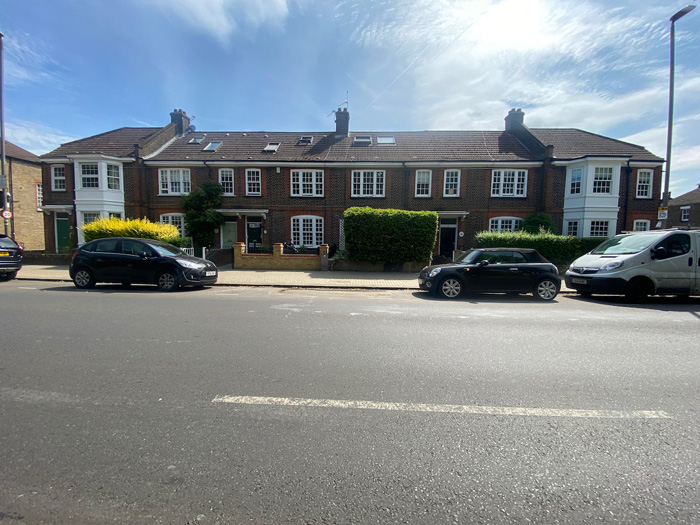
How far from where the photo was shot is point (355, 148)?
22188 mm

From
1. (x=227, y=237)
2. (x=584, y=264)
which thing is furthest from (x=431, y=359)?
(x=227, y=237)

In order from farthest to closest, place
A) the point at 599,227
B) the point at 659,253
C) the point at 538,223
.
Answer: the point at 599,227
the point at 538,223
the point at 659,253

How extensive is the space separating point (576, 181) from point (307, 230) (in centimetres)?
1596

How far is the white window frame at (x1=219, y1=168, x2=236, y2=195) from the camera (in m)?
20.8

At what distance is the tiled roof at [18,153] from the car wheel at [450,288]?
3447 centimetres

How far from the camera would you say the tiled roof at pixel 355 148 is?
68.0ft

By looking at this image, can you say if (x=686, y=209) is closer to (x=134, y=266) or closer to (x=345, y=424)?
(x=345, y=424)

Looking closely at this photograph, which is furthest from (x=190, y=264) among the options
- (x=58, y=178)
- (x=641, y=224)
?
(x=641, y=224)

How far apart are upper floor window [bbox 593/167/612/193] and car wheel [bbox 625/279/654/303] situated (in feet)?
42.9

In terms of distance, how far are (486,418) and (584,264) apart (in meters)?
8.23

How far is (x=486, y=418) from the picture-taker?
2.86 m

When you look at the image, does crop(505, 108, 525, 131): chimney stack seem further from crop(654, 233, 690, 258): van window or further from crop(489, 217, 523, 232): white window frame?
crop(654, 233, 690, 258): van window

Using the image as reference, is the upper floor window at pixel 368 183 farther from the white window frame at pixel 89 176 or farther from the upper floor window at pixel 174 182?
the white window frame at pixel 89 176

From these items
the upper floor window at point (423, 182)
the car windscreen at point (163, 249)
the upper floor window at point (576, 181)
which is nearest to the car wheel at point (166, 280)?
the car windscreen at point (163, 249)
